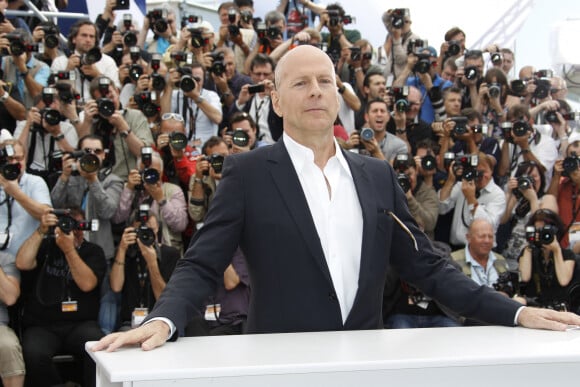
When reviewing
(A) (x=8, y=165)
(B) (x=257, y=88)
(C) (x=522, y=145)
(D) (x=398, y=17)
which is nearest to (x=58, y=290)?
(A) (x=8, y=165)

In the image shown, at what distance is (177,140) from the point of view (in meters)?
5.78

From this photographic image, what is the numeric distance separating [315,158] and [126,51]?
17.6 feet

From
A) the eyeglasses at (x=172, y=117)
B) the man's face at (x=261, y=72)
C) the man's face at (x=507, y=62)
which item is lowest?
the eyeglasses at (x=172, y=117)

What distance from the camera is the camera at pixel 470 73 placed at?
23.7 feet

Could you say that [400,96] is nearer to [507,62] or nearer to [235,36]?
[235,36]

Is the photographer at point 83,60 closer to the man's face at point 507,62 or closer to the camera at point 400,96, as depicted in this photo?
the camera at point 400,96

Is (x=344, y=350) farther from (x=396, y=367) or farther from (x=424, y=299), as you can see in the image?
(x=424, y=299)

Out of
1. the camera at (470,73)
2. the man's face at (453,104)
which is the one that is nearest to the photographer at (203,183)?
the man's face at (453,104)

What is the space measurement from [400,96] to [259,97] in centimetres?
120

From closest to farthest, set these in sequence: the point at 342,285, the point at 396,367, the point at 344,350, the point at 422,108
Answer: the point at 396,367
the point at 344,350
the point at 342,285
the point at 422,108

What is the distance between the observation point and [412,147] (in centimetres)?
686

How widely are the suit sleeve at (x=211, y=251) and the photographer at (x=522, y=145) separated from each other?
15.8 feet

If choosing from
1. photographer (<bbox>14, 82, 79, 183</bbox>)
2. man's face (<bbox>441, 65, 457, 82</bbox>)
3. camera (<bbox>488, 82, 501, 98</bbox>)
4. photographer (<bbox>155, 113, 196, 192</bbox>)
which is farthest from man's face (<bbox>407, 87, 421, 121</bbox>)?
photographer (<bbox>14, 82, 79, 183</bbox>)

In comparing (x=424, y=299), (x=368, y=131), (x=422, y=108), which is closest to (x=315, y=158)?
(x=424, y=299)
